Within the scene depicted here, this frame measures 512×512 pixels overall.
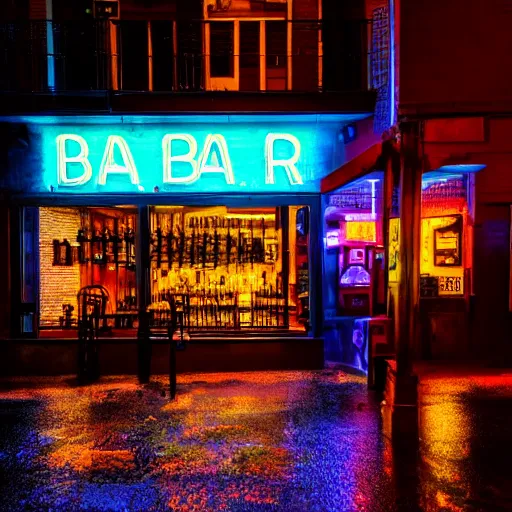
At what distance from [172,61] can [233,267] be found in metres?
4.18

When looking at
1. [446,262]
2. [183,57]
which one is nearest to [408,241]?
[446,262]

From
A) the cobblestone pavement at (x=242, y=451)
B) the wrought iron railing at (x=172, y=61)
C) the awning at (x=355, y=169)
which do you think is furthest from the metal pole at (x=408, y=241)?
the wrought iron railing at (x=172, y=61)

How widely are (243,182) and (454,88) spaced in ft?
14.2

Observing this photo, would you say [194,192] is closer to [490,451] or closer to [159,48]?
[159,48]

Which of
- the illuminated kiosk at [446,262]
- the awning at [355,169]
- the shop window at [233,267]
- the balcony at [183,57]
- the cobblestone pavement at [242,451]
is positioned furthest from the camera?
the shop window at [233,267]

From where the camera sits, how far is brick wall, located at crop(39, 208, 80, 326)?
38.0 feet

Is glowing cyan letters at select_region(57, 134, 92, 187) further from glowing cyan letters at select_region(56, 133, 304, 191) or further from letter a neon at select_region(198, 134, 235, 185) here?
letter a neon at select_region(198, 134, 235, 185)

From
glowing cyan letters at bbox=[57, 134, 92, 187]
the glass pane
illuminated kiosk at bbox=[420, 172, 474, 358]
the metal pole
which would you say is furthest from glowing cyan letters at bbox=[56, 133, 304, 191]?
the metal pole

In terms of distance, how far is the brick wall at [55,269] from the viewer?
1158cm

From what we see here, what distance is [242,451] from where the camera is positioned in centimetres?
671

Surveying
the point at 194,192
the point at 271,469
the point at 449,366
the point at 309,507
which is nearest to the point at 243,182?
the point at 194,192

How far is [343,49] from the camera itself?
441 inches

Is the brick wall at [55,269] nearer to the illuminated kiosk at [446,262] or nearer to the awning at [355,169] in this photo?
the awning at [355,169]

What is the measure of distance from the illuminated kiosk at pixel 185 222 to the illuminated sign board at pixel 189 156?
0.02 m
